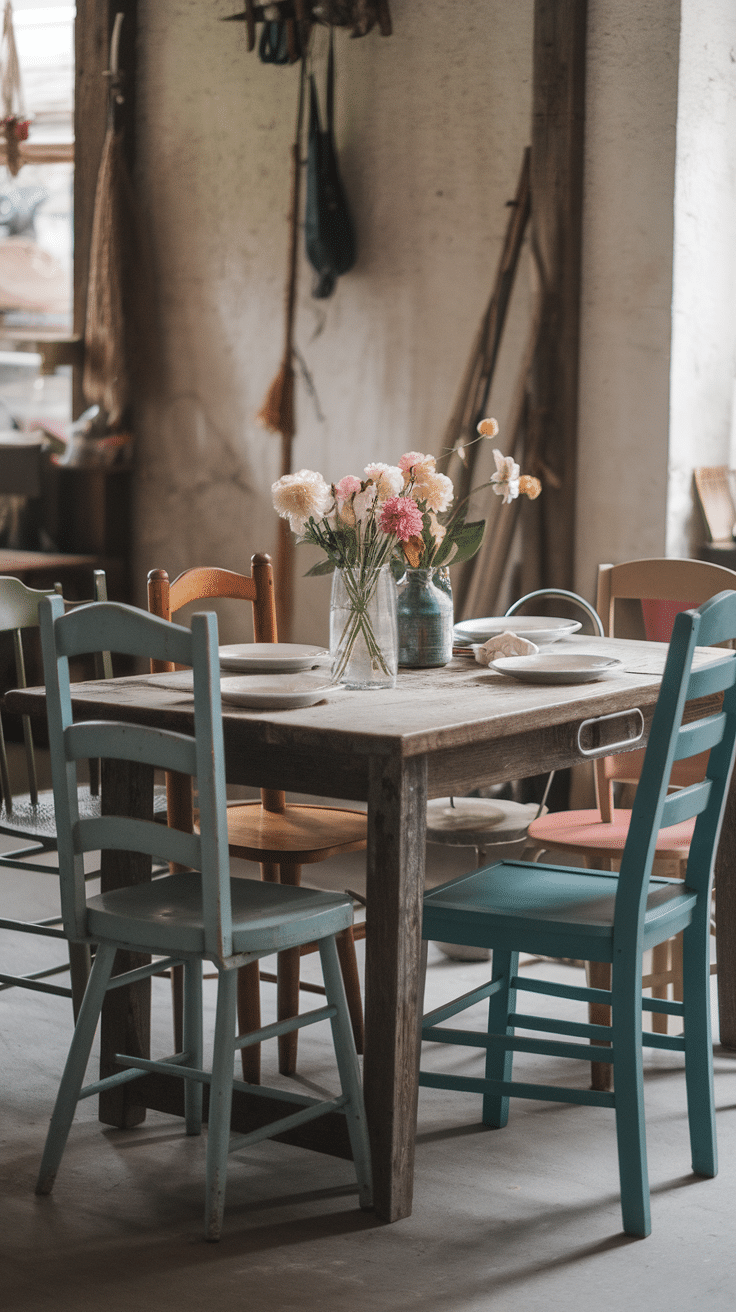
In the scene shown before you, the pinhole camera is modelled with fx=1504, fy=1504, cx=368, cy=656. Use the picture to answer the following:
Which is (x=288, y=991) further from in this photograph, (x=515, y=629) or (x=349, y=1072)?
(x=515, y=629)

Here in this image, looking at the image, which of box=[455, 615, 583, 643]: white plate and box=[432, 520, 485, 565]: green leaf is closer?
box=[432, 520, 485, 565]: green leaf

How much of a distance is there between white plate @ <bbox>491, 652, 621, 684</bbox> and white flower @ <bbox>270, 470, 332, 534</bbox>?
402 millimetres

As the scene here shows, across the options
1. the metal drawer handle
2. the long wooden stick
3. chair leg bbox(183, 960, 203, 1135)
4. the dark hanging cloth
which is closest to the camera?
the metal drawer handle

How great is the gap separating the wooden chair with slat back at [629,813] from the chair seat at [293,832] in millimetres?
370

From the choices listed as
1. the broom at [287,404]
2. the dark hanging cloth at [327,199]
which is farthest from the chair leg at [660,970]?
the dark hanging cloth at [327,199]

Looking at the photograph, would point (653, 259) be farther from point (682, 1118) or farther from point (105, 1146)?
point (105, 1146)

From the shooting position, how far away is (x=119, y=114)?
4.92 m

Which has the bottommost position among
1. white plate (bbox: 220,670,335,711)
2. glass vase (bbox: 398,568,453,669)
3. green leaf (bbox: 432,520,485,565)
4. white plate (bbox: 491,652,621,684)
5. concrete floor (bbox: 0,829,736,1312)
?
concrete floor (bbox: 0,829,736,1312)

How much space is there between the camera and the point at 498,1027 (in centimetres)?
261

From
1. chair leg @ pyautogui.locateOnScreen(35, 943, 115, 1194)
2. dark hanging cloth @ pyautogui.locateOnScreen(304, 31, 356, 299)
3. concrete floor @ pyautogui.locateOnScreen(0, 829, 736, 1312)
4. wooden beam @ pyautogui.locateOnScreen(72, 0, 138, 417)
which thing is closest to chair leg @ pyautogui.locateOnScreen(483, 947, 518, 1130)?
concrete floor @ pyautogui.locateOnScreen(0, 829, 736, 1312)

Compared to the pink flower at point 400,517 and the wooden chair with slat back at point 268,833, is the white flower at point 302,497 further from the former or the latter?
the wooden chair with slat back at point 268,833

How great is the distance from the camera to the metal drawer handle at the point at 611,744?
2.36 m

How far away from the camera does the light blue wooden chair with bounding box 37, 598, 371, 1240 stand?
200cm

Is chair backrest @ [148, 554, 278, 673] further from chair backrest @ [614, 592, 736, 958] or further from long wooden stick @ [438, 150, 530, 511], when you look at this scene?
long wooden stick @ [438, 150, 530, 511]
